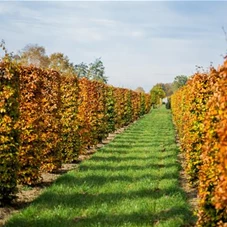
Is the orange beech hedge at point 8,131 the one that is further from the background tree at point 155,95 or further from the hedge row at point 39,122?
the background tree at point 155,95

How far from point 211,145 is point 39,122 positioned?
642 centimetres

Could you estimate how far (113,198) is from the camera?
932 centimetres

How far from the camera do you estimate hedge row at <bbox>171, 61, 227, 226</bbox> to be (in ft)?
13.9

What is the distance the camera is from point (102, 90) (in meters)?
21.6

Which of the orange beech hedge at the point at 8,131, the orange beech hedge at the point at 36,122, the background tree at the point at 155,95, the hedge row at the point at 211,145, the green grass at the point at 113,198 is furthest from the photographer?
the background tree at the point at 155,95

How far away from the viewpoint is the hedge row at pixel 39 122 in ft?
29.2

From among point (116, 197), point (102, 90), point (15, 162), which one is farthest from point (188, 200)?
point (102, 90)

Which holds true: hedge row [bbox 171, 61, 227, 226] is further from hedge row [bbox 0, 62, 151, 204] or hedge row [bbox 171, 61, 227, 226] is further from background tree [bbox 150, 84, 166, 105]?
background tree [bbox 150, 84, 166, 105]

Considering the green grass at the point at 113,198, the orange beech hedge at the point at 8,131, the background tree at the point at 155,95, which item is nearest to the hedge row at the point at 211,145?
the green grass at the point at 113,198

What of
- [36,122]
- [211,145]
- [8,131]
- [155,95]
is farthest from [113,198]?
[155,95]

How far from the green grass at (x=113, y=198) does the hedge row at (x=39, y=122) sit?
847 mm

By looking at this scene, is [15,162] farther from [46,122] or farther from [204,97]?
[204,97]

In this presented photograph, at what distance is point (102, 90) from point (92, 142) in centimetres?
386

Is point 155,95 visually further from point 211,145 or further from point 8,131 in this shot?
point 211,145
